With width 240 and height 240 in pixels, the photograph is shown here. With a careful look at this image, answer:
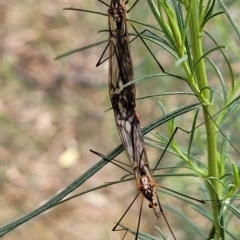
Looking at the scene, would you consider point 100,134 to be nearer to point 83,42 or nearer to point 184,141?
point 83,42

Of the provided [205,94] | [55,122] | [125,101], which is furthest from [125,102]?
[55,122]

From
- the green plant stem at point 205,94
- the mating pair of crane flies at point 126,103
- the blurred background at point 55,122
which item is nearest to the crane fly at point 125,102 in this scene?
the mating pair of crane flies at point 126,103

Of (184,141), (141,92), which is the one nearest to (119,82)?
(184,141)

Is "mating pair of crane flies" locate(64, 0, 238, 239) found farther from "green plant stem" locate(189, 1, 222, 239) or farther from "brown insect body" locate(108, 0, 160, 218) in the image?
"green plant stem" locate(189, 1, 222, 239)

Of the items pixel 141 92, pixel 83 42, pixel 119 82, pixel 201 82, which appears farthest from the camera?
pixel 83 42

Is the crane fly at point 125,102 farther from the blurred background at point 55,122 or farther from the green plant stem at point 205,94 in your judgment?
the blurred background at point 55,122

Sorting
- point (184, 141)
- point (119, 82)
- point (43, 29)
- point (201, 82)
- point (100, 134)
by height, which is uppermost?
point (43, 29)
